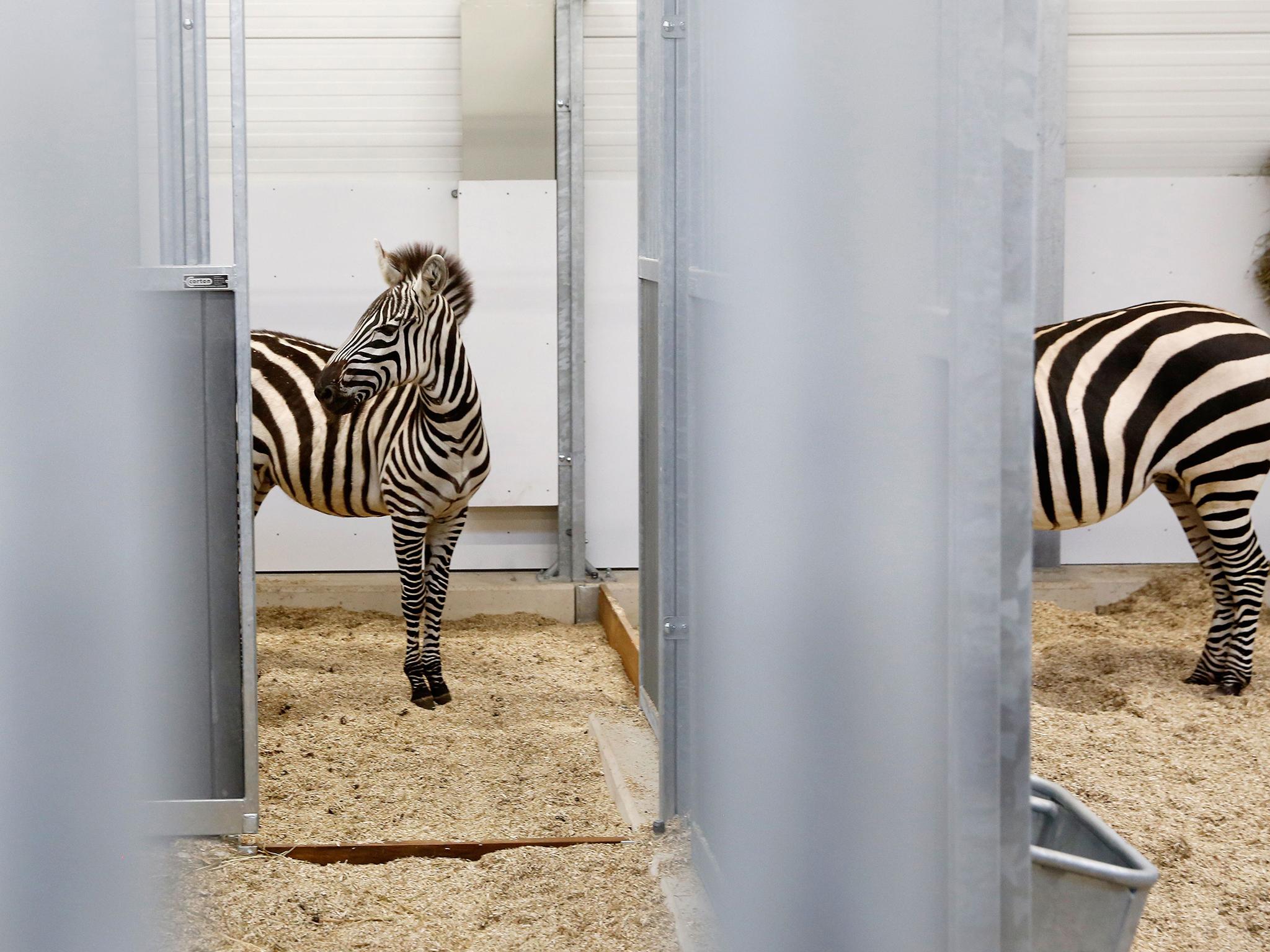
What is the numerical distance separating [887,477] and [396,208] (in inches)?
198

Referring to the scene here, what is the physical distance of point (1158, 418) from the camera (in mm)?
3949

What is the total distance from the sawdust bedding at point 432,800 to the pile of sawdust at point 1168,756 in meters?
1.11

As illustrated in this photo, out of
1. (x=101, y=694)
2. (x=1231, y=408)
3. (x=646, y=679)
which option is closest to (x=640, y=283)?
(x=646, y=679)

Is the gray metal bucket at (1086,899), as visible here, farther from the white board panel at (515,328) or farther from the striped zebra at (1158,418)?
the white board panel at (515,328)

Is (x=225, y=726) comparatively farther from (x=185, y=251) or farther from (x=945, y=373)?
(x=945, y=373)

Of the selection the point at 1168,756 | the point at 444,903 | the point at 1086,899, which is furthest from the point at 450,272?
the point at 1086,899

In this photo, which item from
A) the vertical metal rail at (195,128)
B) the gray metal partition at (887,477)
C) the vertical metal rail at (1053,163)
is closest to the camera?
the gray metal partition at (887,477)

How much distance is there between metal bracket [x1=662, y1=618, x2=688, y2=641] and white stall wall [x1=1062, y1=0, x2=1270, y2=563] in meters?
3.57

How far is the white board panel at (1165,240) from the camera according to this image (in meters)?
5.82

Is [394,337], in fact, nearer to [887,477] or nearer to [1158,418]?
[1158,418]

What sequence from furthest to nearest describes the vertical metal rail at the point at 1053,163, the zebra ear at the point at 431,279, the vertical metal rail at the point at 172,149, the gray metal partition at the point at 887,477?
the vertical metal rail at the point at 1053,163
the zebra ear at the point at 431,279
the vertical metal rail at the point at 172,149
the gray metal partition at the point at 887,477

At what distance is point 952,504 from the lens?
1.11m

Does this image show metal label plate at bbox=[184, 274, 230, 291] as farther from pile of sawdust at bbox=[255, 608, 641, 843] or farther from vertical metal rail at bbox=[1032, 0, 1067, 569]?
vertical metal rail at bbox=[1032, 0, 1067, 569]

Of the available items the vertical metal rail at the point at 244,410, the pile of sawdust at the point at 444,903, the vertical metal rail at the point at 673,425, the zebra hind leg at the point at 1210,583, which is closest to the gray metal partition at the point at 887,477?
the pile of sawdust at the point at 444,903
